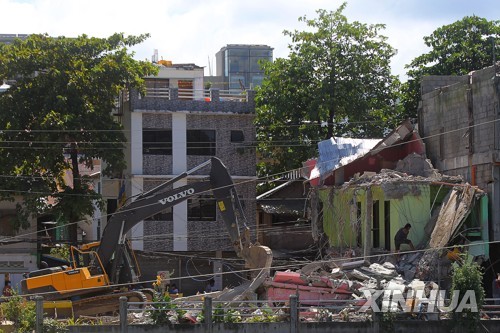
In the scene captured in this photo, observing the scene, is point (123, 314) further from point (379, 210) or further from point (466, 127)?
point (466, 127)

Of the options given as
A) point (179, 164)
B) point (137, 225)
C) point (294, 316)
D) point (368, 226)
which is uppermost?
point (179, 164)

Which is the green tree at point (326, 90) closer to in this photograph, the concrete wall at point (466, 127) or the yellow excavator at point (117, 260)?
the concrete wall at point (466, 127)

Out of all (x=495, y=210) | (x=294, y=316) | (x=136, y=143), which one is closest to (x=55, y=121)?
(x=136, y=143)

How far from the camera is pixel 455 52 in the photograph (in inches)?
1761

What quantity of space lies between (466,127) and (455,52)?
14.1 metres

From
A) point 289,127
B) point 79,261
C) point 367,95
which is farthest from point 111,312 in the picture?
point 367,95

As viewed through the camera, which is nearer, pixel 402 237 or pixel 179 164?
pixel 402 237

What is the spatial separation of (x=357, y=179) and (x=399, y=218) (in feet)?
7.26

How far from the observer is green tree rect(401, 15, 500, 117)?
44.0 metres

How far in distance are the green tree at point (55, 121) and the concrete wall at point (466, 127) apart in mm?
13374

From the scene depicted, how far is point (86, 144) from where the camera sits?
38.1 m

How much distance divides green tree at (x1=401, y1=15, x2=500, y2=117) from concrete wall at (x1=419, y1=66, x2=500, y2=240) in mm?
8998

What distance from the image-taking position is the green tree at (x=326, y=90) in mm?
42094

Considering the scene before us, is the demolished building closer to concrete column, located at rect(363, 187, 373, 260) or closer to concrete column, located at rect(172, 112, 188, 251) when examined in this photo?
concrete column, located at rect(363, 187, 373, 260)
